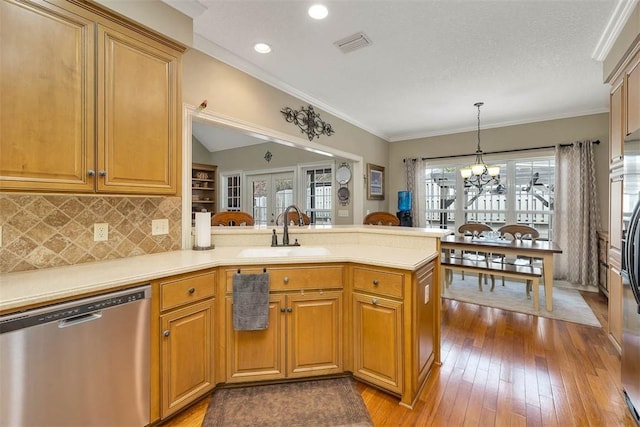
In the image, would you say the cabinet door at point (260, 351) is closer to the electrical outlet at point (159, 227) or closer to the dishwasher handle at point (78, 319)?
the dishwasher handle at point (78, 319)

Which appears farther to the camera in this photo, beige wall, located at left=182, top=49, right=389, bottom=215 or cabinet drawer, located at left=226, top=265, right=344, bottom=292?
beige wall, located at left=182, top=49, right=389, bottom=215

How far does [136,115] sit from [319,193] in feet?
14.3

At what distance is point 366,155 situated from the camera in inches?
209

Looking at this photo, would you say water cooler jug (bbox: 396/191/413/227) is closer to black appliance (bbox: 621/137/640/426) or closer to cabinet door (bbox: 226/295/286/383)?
black appliance (bbox: 621/137/640/426)

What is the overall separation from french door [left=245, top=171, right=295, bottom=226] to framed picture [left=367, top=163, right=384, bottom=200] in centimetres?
172

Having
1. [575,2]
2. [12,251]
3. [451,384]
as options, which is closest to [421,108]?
[575,2]

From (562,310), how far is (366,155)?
3.54 m

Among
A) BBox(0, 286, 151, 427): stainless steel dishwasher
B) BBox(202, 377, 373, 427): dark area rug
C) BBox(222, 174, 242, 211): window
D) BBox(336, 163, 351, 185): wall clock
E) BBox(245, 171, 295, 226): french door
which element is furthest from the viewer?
BBox(222, 174, 242, 211): window

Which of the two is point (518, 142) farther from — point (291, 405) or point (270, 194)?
point (291, 405)

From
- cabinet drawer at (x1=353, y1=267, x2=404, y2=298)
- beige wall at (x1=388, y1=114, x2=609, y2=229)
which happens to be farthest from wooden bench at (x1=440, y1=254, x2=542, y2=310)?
cabinet drawer at (x1=353, y1=267, x2=404, y2=298)

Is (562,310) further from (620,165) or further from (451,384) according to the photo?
(451,384)

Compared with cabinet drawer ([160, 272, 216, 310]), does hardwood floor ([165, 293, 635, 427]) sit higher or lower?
lower

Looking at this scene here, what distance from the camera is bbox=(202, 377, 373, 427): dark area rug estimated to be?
1.71m

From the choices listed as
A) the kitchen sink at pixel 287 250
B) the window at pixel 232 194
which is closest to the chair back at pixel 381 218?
the kitchen sink at pixel 287 250
